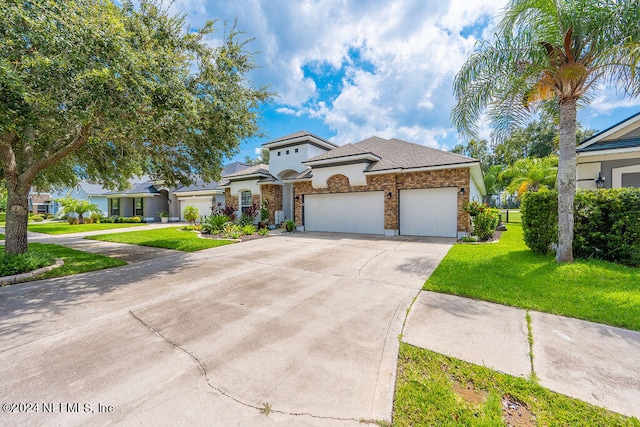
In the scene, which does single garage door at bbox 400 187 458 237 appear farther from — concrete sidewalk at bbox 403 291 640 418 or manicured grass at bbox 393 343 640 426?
manicured grass at bbox 393 343 640 426

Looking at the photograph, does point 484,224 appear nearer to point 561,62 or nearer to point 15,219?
point 561,62

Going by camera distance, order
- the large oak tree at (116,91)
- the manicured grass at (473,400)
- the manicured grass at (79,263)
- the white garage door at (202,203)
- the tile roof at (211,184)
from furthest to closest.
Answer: the tile roof at (211,184) → the white garage door at (202,203) → the manicured grass at (79,263) → the large oak tree at (116,91) → the manicured grass at (473,400)

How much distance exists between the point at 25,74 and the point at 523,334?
9.61 meters

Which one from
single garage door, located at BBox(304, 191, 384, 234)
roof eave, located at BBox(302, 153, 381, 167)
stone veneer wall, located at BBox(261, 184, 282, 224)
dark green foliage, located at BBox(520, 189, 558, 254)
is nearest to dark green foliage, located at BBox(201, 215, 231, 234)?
stone veneer wall, located at BBox(261, 184, 282, 224)

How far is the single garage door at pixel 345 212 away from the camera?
46.3 ft

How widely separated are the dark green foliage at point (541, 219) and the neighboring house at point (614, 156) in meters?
4.76

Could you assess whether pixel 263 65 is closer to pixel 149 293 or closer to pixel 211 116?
pixel 211 116

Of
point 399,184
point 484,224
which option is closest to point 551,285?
point 484,224

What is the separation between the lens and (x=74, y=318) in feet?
13.9

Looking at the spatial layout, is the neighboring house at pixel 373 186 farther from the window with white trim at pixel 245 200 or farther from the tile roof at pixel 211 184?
the tile roof at pixel 211 184

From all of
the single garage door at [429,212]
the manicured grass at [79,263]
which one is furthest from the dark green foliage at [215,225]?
the single garage door at [429,212]

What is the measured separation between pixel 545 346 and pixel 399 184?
35.0 feet

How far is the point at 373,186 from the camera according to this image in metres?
13.9

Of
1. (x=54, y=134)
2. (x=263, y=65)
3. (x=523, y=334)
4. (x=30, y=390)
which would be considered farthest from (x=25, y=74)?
(x=523, y=334)
